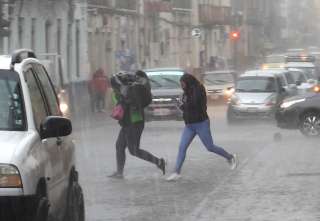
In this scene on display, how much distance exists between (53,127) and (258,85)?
24017mm

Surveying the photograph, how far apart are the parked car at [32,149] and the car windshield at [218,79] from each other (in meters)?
32.2

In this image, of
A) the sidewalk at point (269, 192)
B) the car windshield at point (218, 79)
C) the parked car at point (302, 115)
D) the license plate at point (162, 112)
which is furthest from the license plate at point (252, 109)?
the car windshield at point (218, 79)

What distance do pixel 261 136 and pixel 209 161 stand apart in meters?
6.76

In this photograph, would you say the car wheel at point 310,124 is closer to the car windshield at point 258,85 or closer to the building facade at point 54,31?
the car windshield at point 258,85

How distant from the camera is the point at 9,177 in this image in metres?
6.85

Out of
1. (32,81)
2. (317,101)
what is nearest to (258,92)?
(317,101)

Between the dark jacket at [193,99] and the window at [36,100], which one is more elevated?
the window at [36,100]

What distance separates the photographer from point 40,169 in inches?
290

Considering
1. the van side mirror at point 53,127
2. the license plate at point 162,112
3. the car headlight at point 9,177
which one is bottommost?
the license plate at point 162,112

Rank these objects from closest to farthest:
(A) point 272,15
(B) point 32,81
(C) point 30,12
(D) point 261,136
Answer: (B) point 32,81 < (D) point 261,136 < (C) point 30,12 < (A) point 272,15

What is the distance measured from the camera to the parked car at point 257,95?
30359 mm

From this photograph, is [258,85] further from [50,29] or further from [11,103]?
[11,103]

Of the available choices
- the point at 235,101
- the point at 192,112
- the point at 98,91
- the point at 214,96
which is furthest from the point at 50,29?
the point at 192,112

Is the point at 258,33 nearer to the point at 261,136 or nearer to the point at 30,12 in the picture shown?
the point at 30,12
